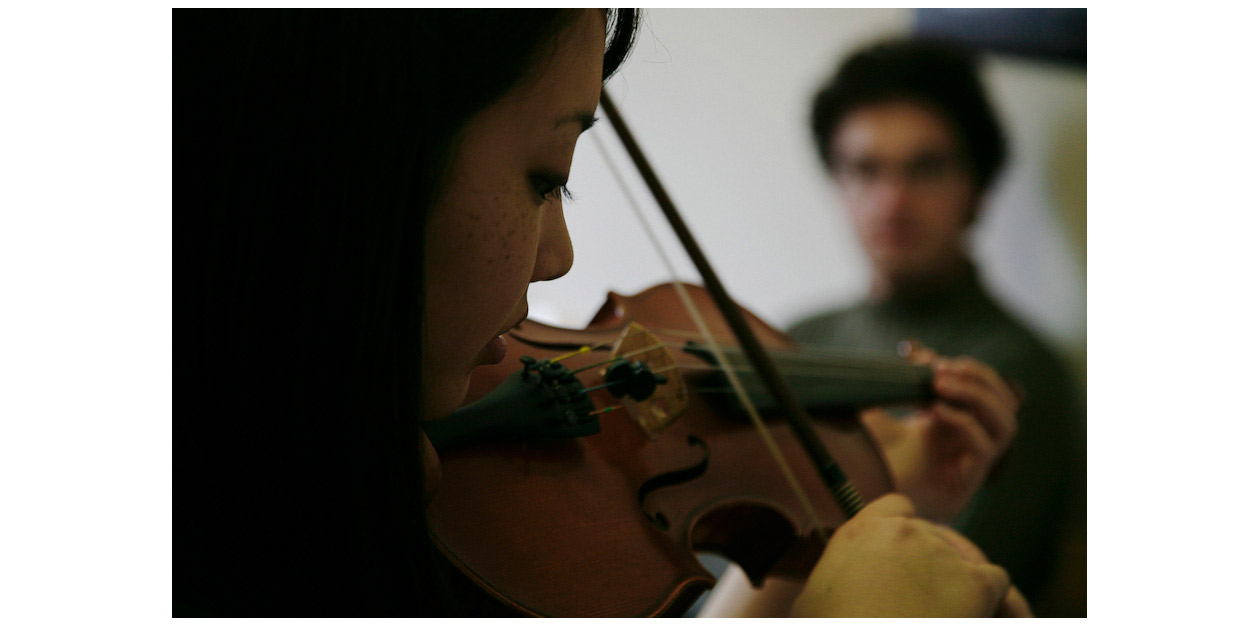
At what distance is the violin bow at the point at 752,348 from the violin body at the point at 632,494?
0.04 meters

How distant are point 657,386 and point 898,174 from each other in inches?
24.8

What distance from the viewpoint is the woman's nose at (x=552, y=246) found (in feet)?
1.22

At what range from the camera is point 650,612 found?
39 cm

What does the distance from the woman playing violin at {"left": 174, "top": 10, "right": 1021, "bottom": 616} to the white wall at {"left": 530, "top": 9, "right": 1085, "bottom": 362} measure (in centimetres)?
19

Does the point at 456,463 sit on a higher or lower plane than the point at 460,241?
lower

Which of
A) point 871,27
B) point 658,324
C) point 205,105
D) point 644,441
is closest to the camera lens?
point 205,105

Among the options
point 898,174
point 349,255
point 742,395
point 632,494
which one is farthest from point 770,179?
point 349,255

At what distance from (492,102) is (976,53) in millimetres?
700

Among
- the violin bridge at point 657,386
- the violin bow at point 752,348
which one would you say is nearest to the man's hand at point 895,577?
the violin bow at point 752,348

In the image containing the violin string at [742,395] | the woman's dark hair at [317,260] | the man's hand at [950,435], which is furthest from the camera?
the man's hand at [950,435]

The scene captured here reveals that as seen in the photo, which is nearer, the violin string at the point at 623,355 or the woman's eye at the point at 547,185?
the woman's eye at the point at 547,185

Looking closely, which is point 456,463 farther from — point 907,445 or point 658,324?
point 907,445

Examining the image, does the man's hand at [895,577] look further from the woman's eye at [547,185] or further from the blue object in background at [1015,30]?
the blue object in background at [1015,30]
